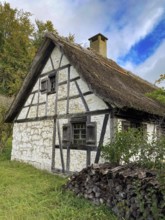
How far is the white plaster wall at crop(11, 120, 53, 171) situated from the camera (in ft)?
32.5

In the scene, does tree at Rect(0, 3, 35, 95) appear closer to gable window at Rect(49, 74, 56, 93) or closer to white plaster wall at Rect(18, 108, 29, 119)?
white plaster wall at Rect(18, 108, 29, 119)

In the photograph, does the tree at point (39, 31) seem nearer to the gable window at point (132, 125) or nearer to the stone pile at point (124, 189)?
the gable window at point (132, 125)

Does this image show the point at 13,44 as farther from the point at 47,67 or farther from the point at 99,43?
the point at 47,67

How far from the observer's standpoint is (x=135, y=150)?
590cm

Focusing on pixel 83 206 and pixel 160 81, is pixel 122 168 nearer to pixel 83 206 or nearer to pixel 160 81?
pixel 83 206

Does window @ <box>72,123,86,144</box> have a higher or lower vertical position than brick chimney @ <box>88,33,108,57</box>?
lower

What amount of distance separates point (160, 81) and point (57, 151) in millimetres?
4987

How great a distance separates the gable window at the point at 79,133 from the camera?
7945 mm

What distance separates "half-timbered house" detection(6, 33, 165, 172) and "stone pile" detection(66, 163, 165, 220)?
2.15m

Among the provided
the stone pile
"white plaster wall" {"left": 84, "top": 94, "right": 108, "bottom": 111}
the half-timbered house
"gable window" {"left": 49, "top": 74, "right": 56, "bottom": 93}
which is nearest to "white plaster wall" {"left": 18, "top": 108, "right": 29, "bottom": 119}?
the half-timbered house

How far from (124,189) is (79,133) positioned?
4.32 metres

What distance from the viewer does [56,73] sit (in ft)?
33.1

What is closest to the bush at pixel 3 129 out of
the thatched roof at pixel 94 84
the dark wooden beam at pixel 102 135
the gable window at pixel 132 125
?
the thatched roof at pixel 94 84

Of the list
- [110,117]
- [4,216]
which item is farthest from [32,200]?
[110,117]
